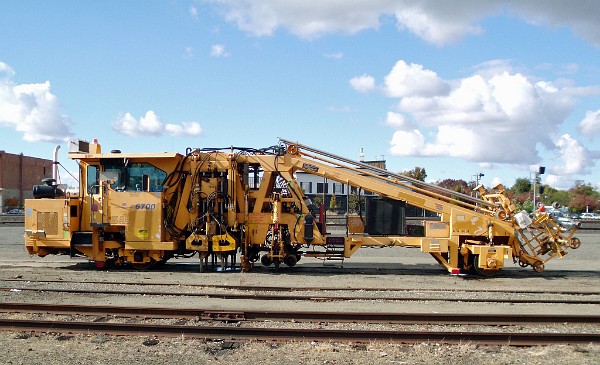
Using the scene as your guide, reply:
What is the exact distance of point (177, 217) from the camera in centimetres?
1466

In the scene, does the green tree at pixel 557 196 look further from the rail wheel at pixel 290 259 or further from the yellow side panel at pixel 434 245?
the rail wheel at pixel 290 259

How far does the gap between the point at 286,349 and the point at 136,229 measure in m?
8.35

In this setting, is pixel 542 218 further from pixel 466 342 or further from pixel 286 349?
pixel 286 349

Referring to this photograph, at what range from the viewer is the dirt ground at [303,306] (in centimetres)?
685

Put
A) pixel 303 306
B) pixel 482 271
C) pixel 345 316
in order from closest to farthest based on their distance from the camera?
pixel 345 316 < pixel 303 306 < pixel 482 271

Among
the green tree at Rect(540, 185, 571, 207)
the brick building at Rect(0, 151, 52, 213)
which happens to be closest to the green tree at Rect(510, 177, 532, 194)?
the green tree at Rect(540, 185, 571, 207)

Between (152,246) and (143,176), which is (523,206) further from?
(143,176)

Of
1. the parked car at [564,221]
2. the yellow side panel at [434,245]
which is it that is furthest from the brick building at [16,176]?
the yellow side panel at [434,245]

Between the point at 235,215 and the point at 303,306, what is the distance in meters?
5.29

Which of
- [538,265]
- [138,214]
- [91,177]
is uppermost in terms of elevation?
[91,177]

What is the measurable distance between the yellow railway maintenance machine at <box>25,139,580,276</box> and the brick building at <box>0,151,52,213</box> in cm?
5403

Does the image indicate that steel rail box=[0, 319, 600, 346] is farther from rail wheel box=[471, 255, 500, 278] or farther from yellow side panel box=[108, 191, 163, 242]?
yellow side panel box=[108, 191, 163, 242]

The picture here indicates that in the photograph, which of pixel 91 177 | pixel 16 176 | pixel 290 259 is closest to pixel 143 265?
pixel 91 177

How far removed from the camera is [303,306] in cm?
973
